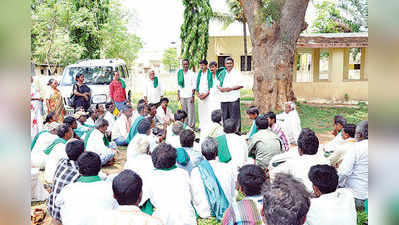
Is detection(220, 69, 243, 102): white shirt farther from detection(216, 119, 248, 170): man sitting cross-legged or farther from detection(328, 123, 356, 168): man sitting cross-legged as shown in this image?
detection(328, 123, 356, 168): man sitting cross-legged

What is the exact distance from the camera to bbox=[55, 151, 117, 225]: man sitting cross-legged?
282cm

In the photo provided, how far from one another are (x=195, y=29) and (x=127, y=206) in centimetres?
1710

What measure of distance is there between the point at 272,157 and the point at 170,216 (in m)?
1.81

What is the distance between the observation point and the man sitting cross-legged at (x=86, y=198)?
2.82 metres

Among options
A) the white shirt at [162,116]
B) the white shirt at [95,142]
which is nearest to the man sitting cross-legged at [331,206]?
the white shirt at [95,142]

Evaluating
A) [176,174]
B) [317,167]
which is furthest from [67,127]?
[317,167]

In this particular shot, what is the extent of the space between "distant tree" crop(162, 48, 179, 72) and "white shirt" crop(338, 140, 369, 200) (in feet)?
142

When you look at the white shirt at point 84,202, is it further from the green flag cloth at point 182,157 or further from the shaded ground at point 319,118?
the shaded ground at point 319,118

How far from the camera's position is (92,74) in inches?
411

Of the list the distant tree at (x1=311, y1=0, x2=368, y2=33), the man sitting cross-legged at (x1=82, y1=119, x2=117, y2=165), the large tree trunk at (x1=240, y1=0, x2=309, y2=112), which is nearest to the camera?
the man sitting cross-legged at (x1=82, y1=119, x2=117, y2=165)

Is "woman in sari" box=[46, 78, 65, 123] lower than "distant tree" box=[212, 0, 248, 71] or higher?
lower

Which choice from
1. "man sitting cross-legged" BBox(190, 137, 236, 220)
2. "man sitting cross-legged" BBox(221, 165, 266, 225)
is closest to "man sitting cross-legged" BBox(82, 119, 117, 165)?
"man sitting cross-legged" BBox(190, 137, 236, 220)
